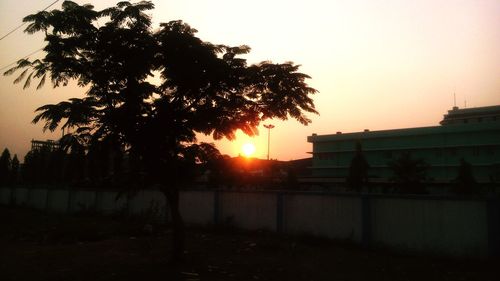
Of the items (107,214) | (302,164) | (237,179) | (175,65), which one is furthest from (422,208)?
(302,164)

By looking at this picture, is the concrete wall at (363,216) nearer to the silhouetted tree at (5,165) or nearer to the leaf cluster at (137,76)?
the leaf cluster at (137,76)

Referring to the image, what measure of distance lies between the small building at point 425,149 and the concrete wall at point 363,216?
4000 centimetres

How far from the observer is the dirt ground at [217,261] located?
1024 cm

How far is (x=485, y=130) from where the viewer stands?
58188 millimetres

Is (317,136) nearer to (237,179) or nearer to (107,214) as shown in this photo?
(237,179)

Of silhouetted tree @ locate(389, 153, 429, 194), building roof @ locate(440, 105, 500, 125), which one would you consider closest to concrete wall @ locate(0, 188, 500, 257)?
silhouetted tree @ locate(389, 153, 429, 194)

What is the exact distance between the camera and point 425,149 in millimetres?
63594

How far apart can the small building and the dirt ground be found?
42563 millimetres

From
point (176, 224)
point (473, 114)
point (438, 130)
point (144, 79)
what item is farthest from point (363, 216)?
point (473, 114)

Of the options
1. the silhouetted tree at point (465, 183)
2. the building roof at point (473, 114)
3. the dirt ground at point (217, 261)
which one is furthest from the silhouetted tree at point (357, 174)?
the dirt ground at point (217, 261)

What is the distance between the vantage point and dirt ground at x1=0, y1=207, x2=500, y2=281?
403 inches

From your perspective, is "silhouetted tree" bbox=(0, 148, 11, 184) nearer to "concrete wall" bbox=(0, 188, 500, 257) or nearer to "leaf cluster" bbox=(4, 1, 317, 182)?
"concrete wall" bbox=(0, 188, 500, 257)

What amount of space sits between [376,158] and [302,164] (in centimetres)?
2894

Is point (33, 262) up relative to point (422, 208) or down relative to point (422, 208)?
down
